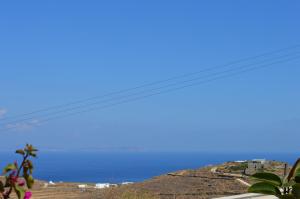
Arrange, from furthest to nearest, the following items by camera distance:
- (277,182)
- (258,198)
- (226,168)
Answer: (226,168)
(258,198)
(277,182)

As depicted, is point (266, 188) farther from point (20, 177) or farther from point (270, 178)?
point (20, 177)

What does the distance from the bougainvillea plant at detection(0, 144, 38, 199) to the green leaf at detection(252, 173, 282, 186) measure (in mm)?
1349

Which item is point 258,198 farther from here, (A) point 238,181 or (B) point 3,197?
(A) point 238,181

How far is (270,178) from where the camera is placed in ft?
8.77

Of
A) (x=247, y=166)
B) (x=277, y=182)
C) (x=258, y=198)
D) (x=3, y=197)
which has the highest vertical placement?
(x=247, y=166)

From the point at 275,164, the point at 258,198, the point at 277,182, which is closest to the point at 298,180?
the point at 277,182

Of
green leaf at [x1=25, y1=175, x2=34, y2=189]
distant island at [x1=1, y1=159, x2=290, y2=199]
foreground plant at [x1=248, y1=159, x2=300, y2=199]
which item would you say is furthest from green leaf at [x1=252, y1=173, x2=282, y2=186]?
distant island at [x1=1, y1=159, x2=290, y2=199]

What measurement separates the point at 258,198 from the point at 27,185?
18.5 ft

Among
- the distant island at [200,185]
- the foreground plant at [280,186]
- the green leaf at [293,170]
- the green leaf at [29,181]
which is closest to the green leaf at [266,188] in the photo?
the foreground plant at [280,186]

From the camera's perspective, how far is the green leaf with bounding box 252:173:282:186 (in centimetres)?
263

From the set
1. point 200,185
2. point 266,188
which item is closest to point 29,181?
point 266,188

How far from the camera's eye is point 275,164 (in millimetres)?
29062

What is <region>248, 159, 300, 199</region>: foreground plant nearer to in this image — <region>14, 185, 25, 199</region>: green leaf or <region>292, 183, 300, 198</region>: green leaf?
<region>292, 183, 300, 198</region>: green leaf

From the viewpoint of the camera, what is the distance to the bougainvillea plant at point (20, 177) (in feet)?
5.40
